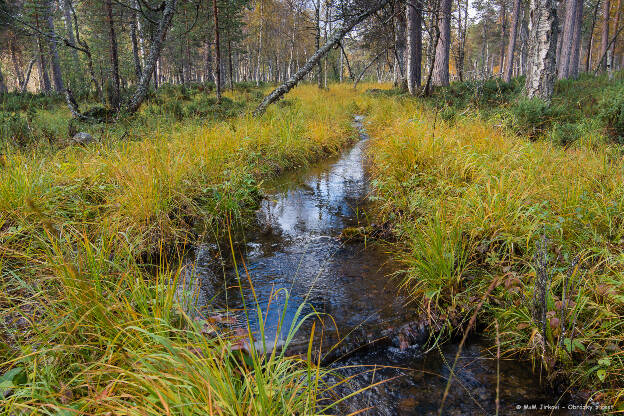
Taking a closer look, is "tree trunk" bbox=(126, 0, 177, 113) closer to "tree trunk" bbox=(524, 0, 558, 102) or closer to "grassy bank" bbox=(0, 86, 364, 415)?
"grassy bank" bbox=(0, 86, 364, 415)

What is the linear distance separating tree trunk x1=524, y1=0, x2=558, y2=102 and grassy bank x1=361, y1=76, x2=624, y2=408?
3.59 meters

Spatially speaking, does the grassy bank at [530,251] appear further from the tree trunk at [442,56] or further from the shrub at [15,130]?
the tree trunk at [442,56]

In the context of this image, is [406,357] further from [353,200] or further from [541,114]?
[541,114]

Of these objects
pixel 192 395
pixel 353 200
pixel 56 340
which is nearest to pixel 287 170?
pixel 353 200

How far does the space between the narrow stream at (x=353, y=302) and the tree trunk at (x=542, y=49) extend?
17.2 feet

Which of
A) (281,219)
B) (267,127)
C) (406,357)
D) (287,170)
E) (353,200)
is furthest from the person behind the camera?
(267,127)

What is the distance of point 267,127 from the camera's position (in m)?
7.42

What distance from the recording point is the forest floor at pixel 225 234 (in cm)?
157

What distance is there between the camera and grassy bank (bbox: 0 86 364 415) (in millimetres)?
1458

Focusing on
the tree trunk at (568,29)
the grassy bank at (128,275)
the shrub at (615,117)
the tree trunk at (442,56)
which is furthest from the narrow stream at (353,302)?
the tree trunk at (568,29)

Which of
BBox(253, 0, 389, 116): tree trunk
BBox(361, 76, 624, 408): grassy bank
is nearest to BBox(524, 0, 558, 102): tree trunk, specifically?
BBox(253, 0, 389, 116): tree trunk

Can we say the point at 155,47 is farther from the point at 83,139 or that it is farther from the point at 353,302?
the point at 353,302

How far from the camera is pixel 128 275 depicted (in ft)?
6.81

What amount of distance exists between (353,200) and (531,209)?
2848mm
